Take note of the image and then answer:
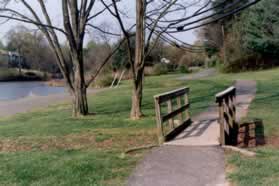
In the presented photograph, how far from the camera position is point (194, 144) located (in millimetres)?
5762

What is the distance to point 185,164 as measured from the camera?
15.4 ft

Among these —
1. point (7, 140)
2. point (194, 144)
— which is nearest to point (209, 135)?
point (194, 144)

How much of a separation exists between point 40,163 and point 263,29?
32463mm

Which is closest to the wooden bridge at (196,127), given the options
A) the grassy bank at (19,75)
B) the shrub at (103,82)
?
the shrub at (103,82)

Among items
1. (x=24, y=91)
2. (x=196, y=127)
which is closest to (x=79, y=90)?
(x=196, y=127)

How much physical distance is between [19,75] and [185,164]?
5850cm

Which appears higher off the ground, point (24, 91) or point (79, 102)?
point (79, 102)

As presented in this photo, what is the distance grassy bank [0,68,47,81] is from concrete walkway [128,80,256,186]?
54.4m

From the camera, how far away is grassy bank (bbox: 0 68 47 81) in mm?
57562

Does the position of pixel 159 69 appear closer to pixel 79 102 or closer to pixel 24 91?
pixel 24 91

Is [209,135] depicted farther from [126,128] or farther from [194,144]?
[126,128]

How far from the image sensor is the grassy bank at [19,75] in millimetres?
57562

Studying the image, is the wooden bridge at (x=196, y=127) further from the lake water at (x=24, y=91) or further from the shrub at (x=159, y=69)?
the shrub at (x=159, y=69)

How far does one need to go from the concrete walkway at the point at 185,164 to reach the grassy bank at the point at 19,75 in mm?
54449
